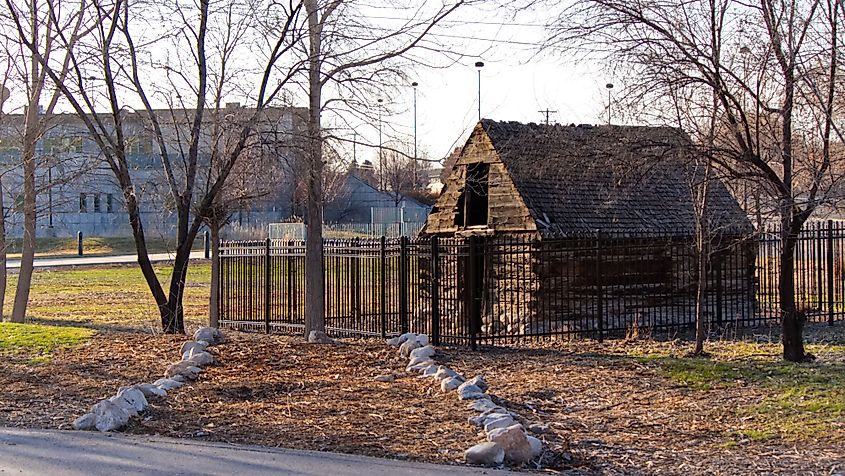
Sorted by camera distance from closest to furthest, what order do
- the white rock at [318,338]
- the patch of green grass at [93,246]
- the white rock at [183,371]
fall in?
1. the white rock at [183,371]
2. the white rock at [318,338]
3. the patch of green grass at [93,246]

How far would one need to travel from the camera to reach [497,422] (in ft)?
26.8

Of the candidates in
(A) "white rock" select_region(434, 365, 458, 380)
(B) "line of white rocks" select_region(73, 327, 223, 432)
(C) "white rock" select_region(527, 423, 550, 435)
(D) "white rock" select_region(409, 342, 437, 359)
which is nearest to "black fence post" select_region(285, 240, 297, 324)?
(B) "line of white rocks" select_region(73, 327, 223, 432)

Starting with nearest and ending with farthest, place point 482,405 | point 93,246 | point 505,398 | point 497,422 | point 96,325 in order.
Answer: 1. point 497,422
2. point 482,405
3. point 505,398
4. point 96,325
5. point 93,246

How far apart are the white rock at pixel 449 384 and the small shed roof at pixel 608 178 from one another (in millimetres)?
3351

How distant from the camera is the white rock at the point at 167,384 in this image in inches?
406

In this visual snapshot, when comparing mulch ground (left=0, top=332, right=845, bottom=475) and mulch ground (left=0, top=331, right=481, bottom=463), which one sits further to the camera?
mulch ground (left=0, top=331, right=481, bottom=463)

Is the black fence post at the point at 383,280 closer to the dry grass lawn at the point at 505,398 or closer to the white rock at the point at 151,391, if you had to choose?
the dry grass lawn at the point at 505,398

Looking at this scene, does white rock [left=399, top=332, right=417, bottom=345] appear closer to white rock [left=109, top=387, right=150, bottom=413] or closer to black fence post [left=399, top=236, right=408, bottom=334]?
black fence post [left=399, top=236, right=408, bottom=334]

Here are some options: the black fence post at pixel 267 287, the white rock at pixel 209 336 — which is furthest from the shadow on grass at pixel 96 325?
the white rock at pixel 209 336

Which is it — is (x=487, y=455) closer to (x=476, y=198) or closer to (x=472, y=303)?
(x=472, y=303)

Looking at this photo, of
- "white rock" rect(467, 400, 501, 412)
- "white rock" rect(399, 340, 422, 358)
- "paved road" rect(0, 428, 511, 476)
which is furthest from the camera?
"white rock" rect(399, 340, 422, 358)

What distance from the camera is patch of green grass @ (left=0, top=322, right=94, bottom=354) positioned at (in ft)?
46.0

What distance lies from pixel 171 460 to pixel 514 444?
2.71 meters

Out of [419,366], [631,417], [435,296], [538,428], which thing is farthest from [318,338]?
[538,428]
